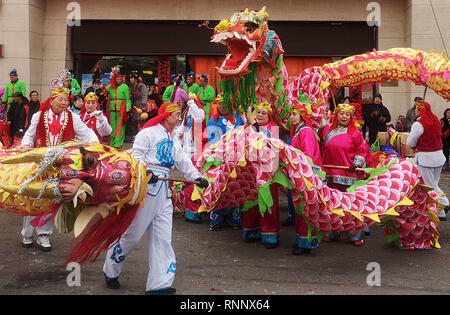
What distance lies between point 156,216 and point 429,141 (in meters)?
4.60

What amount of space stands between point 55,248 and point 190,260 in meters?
1.56

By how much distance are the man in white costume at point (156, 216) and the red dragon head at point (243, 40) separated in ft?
3.29

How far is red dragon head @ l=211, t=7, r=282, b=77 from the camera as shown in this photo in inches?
199

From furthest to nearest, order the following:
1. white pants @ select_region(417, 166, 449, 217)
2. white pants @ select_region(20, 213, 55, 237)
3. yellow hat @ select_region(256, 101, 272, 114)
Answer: white pants @ select_region(417, 166, 449, 217) < yellow hat @ select_region(256, 101, 272, 114) < white pants @ select_region(20, 213, 55, 237)

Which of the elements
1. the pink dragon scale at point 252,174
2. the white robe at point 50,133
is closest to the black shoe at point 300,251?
the pink dragon scale at point 252,174

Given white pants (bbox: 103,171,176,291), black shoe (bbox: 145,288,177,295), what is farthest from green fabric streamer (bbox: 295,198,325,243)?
black shoe (bbox: 145,288,177,295)

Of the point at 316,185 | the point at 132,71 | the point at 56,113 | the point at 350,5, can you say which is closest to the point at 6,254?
the point at 56,113

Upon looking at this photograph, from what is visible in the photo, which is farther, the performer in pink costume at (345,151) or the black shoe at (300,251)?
the performer in pink costume at (345,151)

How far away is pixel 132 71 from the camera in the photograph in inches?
588

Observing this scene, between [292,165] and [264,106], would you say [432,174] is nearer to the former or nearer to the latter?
[264,106]

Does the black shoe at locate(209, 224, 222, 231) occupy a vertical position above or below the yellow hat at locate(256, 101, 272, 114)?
below

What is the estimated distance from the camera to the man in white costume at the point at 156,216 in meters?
4.10

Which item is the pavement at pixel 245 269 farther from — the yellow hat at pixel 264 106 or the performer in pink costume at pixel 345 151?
the yellow hat at pixel 264 106

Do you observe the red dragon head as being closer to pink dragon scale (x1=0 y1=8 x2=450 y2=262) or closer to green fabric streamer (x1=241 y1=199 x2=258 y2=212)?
pink dragon scale (x1=0 y1=8 x2=450 y2=262)
